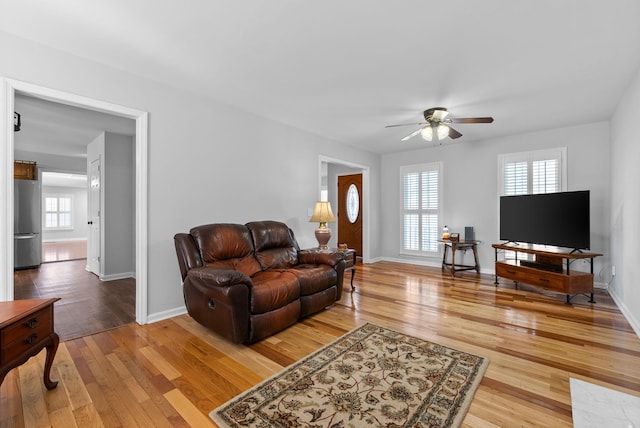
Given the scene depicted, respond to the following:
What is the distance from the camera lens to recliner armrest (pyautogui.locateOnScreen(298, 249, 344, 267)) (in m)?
3.48

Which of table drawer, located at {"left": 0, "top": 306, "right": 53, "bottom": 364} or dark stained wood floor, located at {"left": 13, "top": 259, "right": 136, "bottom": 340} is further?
dark stained wood floor, located at {"left": 13, "top": 259, "right": 136, "bottom": 340}

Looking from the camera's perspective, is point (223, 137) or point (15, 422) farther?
point (223, 137)

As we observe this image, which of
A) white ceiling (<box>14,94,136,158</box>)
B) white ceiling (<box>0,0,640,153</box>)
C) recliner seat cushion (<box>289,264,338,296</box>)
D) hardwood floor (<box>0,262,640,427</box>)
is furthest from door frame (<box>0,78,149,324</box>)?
recliner seat cushion (<box>289,264,338,296</box>)

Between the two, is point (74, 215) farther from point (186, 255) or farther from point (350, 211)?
point (186, 255)

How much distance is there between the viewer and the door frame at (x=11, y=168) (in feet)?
7.25

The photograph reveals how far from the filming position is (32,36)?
2.27 meters

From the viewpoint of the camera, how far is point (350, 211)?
722 cm

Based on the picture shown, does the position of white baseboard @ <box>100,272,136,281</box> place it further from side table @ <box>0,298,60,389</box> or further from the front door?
the front door

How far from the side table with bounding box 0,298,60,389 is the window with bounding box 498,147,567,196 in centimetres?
604

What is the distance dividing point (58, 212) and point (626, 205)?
16.1 meters

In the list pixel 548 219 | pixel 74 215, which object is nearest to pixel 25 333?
pixel 548 219

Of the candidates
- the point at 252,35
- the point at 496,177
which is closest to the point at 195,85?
the point at 252,35

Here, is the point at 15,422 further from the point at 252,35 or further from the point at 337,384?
the point at 252,35

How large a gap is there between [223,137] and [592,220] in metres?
5.47
